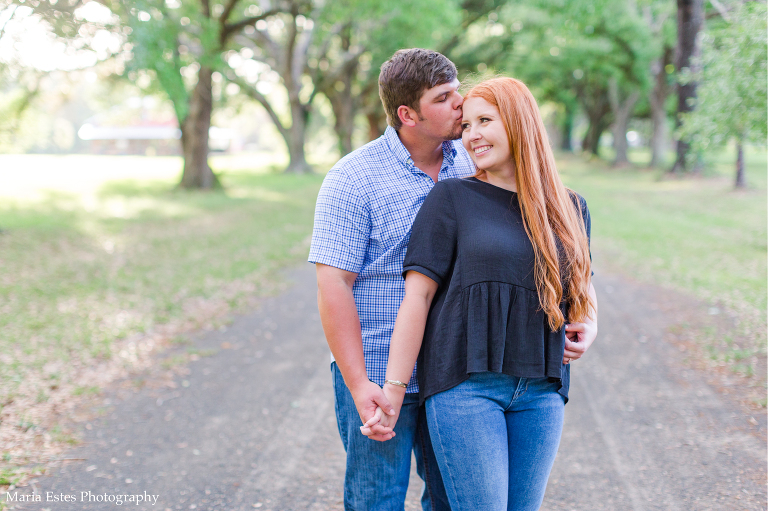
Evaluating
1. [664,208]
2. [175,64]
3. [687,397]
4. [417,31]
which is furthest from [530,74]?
[687,397]

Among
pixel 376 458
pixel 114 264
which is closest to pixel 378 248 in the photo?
pixel 376 458

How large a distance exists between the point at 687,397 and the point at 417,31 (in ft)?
58.1

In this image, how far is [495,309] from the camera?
A: 6.24 feet

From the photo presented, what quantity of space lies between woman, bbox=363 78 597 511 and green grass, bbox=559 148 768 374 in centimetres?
424

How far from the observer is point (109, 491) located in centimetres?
341

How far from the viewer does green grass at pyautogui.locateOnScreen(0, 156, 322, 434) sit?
5719mm

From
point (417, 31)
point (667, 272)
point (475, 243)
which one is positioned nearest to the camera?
point (475, 243)

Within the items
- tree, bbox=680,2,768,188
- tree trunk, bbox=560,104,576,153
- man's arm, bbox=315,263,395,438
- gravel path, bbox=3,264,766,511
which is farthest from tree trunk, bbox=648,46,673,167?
man's arm, bbox=315,263,395,438

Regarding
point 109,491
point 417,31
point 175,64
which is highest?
point 417,31

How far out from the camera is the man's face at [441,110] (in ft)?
6.81

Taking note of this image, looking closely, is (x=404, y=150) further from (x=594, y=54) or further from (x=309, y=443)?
(x=594, y=54)

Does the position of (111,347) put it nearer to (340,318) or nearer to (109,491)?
(109,491)

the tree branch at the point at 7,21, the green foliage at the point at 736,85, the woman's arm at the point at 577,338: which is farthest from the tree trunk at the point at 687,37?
the woman's arm at the point at 577,338

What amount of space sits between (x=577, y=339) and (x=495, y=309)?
1.28ft
